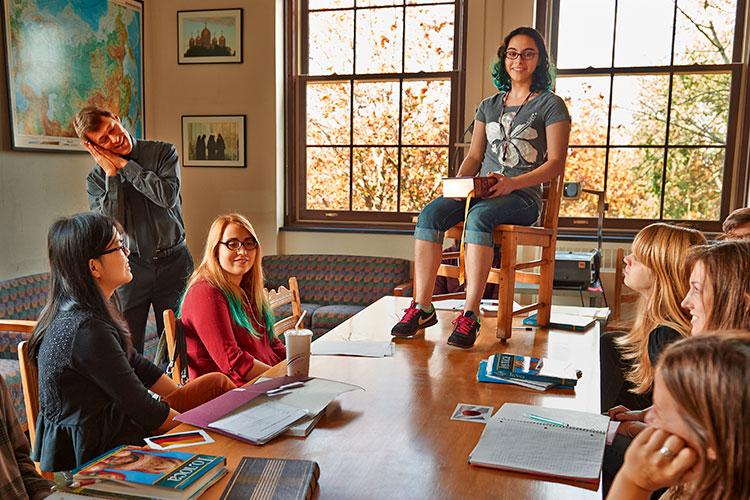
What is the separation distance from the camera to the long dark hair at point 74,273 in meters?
1.69

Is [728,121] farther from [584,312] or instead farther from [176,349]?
[176,349]

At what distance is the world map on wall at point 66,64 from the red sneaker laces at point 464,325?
2727 mm

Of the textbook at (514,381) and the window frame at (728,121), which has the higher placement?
the window frame at (728,121)

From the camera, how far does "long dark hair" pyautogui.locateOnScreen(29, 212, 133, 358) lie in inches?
66.7

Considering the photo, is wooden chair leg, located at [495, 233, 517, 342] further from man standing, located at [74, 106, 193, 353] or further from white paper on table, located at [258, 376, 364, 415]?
man standing, located at [74, 106, 193, 353]

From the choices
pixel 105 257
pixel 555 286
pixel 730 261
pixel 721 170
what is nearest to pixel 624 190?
pixel 721 170

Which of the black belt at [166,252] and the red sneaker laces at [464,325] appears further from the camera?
the black belt at [166,252]

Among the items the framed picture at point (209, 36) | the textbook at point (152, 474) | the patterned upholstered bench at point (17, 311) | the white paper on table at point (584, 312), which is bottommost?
the patterned upholstered bench at point (17, 311)

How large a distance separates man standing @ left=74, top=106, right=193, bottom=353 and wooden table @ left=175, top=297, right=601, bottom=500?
109 cm

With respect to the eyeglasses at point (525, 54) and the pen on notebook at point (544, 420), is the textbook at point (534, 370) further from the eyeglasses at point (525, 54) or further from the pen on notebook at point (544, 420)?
the eyeglasses at point (525, 54)

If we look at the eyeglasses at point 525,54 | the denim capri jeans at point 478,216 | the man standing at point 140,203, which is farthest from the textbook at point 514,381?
the man standing at point 140,203

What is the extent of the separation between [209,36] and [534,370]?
12.9ft

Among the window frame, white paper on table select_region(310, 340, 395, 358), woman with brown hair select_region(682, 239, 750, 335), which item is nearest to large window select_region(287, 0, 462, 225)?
the window frame

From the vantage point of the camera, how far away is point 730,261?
1.46 m
